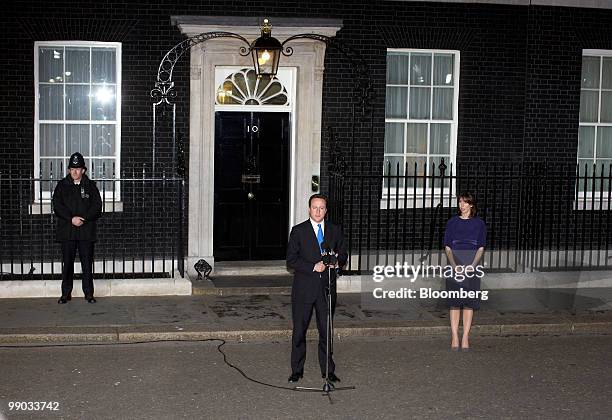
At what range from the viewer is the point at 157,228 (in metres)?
12.9

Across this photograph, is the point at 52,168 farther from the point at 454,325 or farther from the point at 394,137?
the point at 454,325

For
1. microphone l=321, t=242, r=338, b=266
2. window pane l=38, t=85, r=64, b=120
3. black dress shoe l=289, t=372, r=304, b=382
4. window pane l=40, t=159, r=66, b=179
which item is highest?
window pane l=38, t=85, r=64, b=120

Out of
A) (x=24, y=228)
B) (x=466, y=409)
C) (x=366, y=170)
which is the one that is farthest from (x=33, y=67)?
(x=466, y=409)

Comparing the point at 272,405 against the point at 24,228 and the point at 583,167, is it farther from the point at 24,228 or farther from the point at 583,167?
the point at 583,167

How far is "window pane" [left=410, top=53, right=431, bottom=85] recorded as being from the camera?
13.7 metres

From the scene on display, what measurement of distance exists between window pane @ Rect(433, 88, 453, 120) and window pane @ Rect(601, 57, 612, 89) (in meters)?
2.63

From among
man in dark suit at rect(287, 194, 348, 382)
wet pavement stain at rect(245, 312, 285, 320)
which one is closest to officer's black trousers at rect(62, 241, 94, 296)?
wet pavement stain at rect(245, 312, 285, 320)

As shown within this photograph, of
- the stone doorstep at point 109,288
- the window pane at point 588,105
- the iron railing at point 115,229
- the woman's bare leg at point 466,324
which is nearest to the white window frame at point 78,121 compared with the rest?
the iron railing at point 115,229

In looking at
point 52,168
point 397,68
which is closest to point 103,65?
point 52,168

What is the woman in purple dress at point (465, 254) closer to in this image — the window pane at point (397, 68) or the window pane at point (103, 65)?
the window pane at point (397, 68)

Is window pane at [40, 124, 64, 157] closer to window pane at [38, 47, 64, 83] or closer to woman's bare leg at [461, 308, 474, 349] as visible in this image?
window pane at [38, 47, 64, 83]

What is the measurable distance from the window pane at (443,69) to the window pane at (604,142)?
2749mm

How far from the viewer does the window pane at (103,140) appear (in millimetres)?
12875

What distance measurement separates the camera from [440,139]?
13.9m
